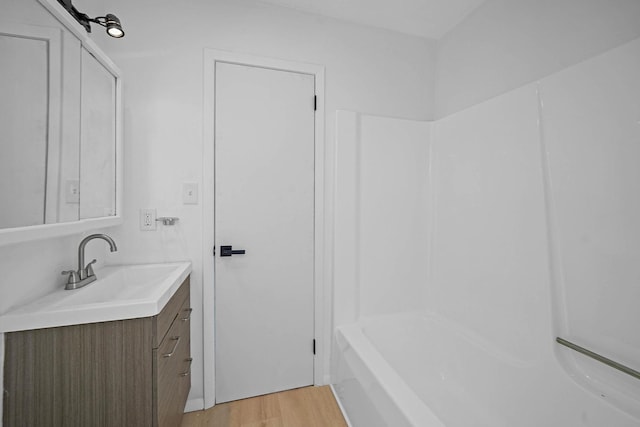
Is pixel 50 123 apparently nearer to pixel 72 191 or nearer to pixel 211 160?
pixel 72 191

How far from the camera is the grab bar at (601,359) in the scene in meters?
0.95

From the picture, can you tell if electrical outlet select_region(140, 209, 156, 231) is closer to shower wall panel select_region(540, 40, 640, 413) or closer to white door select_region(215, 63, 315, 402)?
white door select_region(215, 63, 315, 402)

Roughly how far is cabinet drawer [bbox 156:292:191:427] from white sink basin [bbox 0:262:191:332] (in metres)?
0.20

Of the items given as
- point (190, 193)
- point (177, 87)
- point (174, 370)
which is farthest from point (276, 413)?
point (177, 87)

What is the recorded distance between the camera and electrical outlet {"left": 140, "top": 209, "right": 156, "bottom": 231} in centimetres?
158

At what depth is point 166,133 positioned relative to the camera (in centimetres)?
162

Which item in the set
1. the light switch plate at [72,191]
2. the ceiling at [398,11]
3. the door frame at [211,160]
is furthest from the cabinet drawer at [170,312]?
the ceiling at [398,11]

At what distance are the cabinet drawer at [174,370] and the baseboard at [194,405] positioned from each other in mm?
142

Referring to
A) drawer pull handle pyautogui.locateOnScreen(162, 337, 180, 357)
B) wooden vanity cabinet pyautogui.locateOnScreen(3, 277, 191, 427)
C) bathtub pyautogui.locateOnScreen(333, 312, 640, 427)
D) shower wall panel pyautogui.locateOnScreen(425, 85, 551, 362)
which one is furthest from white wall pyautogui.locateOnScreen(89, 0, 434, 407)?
shower wall panel pyautogui.locateOnScreen(425, 85, 551, 362)

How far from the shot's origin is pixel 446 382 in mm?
1592

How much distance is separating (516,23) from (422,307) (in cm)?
197

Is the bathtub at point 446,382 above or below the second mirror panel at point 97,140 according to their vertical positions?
below

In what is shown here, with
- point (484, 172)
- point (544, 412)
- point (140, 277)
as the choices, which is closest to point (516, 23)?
point (484, 172)

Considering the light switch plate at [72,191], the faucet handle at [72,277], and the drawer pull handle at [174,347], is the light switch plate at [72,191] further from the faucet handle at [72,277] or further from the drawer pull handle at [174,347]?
the drawer pull handle at [174,347]
